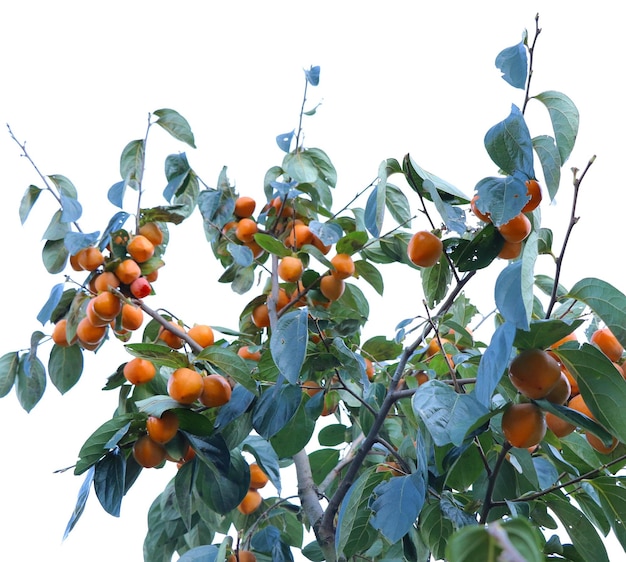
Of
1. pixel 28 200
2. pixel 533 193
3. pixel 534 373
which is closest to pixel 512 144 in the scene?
pixel 533 193

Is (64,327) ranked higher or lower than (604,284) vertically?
higher

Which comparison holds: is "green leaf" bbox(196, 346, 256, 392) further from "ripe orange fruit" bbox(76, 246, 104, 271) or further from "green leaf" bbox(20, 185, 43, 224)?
"green leaf" bbox(20, 185, 43, 224)

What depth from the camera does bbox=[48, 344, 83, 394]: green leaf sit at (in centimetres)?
106

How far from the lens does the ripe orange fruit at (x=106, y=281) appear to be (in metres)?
0.95

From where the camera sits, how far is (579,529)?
0.75 metres

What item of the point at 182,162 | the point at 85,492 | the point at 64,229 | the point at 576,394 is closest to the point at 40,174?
the point at 64,229

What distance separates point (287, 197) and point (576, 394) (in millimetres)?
526

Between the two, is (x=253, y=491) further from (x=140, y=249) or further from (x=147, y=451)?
(x=140, y=249)

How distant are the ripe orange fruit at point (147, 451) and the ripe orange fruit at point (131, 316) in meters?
0.16

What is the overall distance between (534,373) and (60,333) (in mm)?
680

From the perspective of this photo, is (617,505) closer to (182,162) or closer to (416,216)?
(416,216)

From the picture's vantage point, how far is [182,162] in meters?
1.18

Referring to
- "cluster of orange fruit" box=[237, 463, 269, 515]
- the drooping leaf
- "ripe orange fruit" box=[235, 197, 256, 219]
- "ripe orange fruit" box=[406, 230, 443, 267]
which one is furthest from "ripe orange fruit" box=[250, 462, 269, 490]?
the drooping leaf

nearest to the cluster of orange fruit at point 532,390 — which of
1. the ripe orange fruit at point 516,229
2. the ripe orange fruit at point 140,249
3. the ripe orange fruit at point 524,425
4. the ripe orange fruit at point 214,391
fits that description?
the ripe orange fruit at point 524,425
